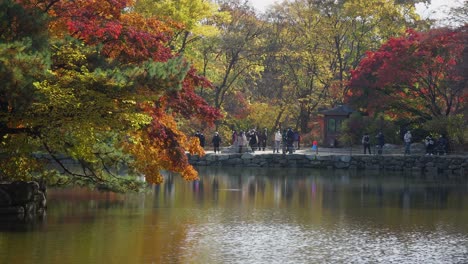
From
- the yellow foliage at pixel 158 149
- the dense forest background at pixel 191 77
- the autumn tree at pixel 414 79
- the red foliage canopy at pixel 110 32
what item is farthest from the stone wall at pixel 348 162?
the red foliage canopy at pixel 110 32

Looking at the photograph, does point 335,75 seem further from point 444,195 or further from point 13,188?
point 13,188

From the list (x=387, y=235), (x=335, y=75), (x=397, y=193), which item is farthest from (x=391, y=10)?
(x=387, y=235)

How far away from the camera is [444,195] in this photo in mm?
32062

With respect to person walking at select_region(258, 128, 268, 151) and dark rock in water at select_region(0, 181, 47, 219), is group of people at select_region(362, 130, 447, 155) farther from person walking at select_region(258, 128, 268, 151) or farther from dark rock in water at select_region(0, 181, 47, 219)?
dark rock in water at select_region(0, 181, 47, 219)

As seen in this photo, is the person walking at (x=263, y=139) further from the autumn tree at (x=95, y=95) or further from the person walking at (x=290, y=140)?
the autumn tree at (x=95, y=95)

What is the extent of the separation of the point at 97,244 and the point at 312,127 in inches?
1771

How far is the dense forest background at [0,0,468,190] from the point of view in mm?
20188

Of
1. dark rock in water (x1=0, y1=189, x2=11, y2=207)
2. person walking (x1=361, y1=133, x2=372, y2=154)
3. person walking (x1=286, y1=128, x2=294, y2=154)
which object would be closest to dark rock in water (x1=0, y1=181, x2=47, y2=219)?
dark rock in water (x1=0, y1=189, x2=11, y2=207)

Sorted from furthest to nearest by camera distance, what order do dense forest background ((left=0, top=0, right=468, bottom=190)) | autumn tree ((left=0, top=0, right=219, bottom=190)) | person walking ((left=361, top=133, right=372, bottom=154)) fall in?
1. person walking ((left=361, top=133, right=372, bottom=154))
2. dense forest background ((left=0, top=0, right=468, bottom=190))
3. autumn tree ((left=0, top=0, right=219, bottom=190))

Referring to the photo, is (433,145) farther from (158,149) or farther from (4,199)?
(4,199)

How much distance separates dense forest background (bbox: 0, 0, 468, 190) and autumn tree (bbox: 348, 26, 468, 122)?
0.29ft

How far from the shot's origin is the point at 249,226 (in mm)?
22750

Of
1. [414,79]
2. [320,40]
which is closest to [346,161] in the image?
[414,79]

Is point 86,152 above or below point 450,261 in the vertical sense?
above
